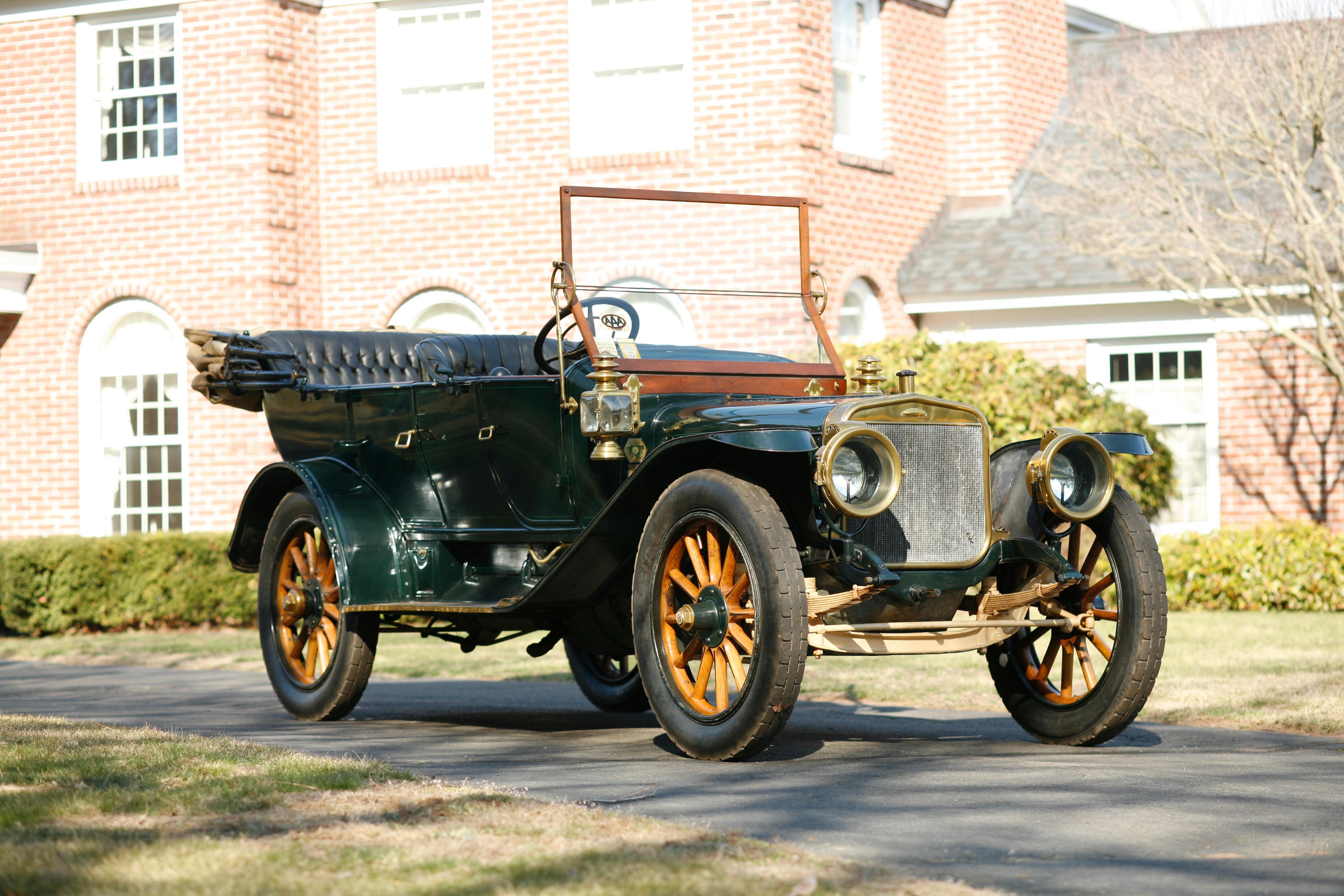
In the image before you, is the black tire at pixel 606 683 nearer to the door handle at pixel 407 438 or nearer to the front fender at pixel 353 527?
the front fender at pixel 353 527

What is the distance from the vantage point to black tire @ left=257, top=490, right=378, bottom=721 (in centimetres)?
722

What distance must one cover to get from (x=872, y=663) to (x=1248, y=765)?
448cm

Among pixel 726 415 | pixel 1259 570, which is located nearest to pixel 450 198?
pixel 1259 570

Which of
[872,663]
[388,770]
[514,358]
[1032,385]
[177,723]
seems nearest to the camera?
[388,770]

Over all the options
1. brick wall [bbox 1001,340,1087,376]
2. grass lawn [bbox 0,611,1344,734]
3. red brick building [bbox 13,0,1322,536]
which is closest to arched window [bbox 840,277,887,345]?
red brick building [bbox 13,0,1322,536]

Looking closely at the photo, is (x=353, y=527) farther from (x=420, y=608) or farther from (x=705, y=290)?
(x=705, y=290)

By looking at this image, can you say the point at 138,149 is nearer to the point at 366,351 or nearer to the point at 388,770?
the point at 366,351

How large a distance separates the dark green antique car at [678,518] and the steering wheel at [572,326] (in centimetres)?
1

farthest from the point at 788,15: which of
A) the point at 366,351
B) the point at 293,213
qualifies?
the point at 366,351

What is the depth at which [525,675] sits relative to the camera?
1014 centimetres

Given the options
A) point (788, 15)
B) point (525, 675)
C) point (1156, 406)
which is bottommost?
point (525, 675)

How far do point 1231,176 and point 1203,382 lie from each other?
1.94 m

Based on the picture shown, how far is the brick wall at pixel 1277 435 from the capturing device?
1515 cm

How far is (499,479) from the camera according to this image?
6910 mm
